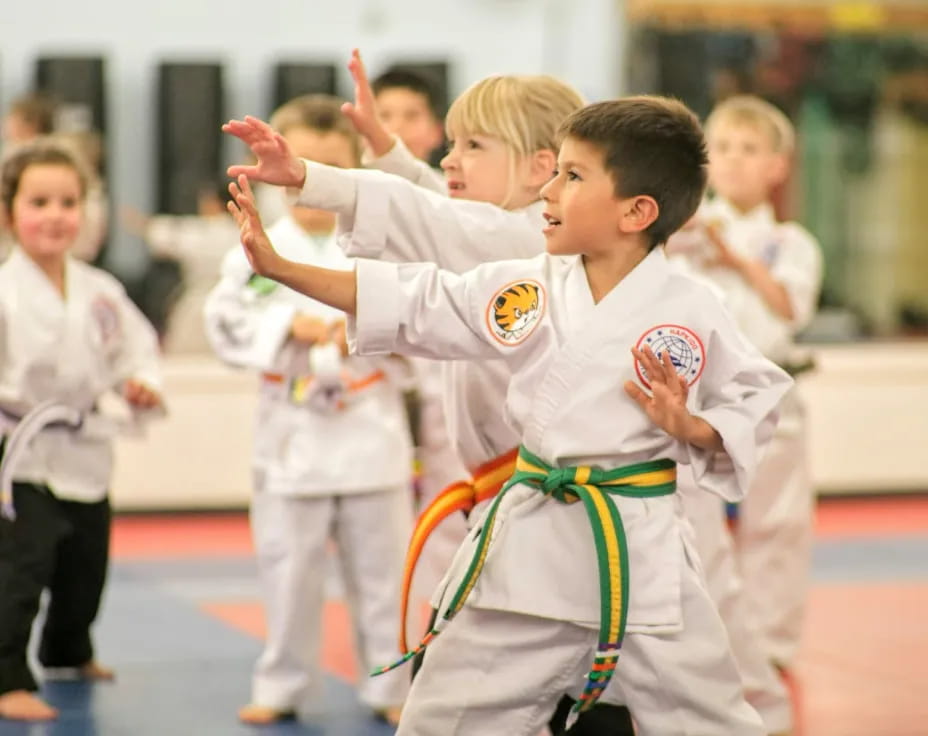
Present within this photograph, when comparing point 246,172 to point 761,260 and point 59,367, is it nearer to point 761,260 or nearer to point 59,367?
point 59,367

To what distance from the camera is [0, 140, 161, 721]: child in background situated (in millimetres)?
4152

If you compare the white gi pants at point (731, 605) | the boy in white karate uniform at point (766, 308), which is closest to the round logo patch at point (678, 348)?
the white gi pants at point (731, 605)

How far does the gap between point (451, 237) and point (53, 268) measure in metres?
1.86

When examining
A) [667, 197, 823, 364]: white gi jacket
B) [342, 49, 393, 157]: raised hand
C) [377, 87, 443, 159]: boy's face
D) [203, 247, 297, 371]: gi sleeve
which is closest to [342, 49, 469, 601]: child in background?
[377, 87, 443, 159]: boy's face

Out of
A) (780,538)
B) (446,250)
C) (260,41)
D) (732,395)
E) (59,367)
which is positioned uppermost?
(260,41)

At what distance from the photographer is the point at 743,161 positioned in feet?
16.4

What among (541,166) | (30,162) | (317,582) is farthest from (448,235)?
(30,162)

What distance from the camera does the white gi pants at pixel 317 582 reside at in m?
4.08

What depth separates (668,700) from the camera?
256 cm

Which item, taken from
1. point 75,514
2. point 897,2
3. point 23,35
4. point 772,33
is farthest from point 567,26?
point 75,514

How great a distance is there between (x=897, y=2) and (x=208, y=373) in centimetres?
551

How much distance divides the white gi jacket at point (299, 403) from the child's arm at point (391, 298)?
4.75ft

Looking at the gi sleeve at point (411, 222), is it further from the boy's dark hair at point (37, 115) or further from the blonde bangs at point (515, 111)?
the boy's dark hair at point (37, 115)

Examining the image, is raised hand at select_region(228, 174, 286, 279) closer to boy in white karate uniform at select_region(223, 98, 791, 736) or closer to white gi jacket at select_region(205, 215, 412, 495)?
boy in white karate uniform at select_region(223, 98, 791, 736)
